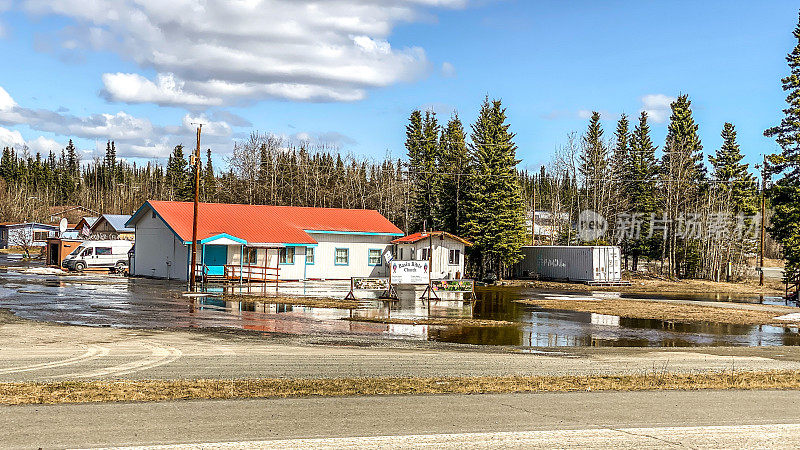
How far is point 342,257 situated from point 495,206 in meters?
13.8

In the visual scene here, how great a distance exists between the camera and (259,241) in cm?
4194

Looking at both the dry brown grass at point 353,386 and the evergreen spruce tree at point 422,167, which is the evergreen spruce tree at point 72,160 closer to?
the evergreen spruce tree at point 422,167

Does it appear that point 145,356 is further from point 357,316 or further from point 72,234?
point 72,234

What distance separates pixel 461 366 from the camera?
A: 14055mm

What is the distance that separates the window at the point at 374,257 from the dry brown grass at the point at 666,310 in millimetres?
14699

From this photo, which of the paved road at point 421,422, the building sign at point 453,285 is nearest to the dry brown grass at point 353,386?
the paved road at point 421,422

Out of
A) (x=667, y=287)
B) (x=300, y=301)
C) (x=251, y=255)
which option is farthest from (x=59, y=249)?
(x=667, y=287)

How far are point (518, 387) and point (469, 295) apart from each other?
2595 centimetres

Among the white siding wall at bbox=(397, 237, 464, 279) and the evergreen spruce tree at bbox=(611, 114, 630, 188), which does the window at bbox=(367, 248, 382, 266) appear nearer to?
the white siding wall at bbox=(397, 237, 464, 279)

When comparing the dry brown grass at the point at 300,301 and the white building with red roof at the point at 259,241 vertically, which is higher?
the white building with red roof at the point at 259,241

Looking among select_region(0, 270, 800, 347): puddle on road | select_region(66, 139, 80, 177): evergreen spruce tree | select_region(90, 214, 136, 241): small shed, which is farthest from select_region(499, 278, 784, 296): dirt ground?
select_region(66, 139, 80, 177): evergreen spruce tree

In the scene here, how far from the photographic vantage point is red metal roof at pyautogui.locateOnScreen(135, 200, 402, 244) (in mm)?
41969

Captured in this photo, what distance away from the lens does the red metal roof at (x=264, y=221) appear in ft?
138

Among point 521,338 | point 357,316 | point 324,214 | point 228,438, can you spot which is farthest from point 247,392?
point 324,214
